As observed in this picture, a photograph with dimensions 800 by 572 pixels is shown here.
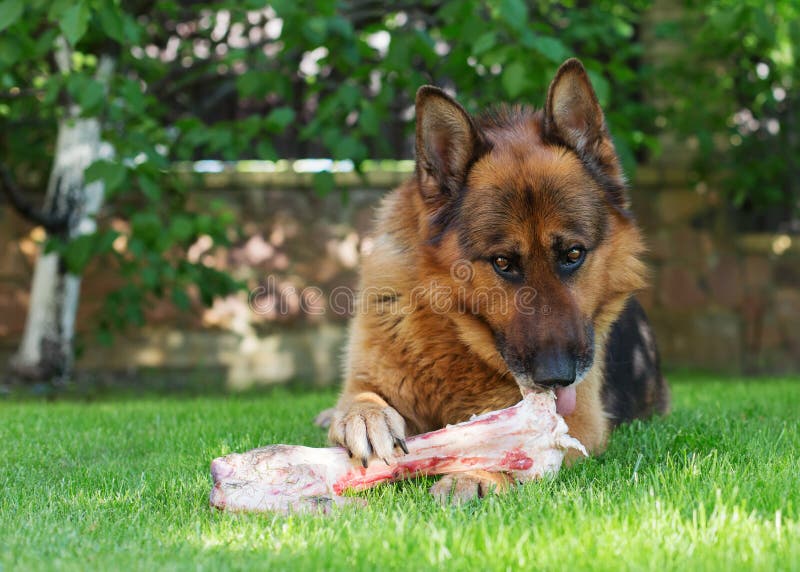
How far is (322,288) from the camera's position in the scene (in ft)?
30.2

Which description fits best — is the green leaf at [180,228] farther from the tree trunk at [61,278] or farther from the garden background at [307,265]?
the tree trunk at [61,278]

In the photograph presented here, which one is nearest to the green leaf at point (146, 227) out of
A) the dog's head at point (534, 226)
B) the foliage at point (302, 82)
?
the foliage at point (302, 82)

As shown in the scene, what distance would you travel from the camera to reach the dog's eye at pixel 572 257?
3.20 m

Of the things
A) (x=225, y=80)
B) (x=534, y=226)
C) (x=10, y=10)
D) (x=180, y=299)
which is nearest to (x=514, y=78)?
(x=534, y=226)

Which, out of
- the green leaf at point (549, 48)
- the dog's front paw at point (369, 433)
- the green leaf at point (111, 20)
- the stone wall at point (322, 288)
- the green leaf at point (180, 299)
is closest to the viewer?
the dog's front paw at point (369, 433)

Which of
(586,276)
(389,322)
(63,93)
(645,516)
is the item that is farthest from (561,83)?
(63,93)

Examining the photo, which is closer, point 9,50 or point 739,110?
point 9,50

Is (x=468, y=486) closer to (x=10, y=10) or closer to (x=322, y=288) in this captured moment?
(x=10, y=10)

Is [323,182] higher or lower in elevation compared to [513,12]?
lower

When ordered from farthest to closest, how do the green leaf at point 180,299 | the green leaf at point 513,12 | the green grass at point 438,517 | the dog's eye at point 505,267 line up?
the green leaf at point 180,299 < the green leaf at point 513,12 < the dog's eye at point 505,267 < the green grass at point 438,517

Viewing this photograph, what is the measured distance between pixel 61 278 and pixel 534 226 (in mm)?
5443

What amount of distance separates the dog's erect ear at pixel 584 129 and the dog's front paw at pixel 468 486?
136cm

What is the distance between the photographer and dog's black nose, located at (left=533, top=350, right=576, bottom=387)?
291cm

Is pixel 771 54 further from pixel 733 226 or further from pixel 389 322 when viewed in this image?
pixel 389 322
